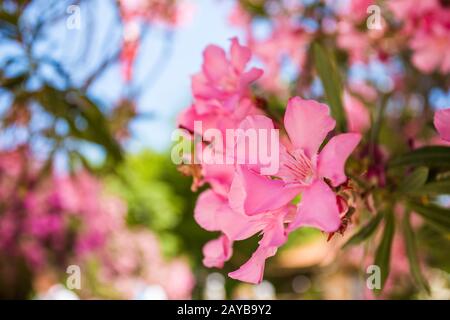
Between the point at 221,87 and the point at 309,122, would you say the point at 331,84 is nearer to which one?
the point at 221,87

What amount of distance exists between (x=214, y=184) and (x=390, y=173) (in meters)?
0.30

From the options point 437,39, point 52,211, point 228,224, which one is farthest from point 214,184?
point 52,211

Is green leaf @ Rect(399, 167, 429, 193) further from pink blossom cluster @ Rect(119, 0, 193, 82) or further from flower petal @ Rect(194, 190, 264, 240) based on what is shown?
pink blossom cluster @ Rect(119, 0, 193, 82)

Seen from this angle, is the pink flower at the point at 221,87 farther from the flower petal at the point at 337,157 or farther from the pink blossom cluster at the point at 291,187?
the flower petal at the point at 337,157

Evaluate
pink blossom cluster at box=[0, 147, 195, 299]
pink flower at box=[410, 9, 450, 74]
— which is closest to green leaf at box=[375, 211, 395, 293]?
pink flower at box=[410, 9, 450, 74]

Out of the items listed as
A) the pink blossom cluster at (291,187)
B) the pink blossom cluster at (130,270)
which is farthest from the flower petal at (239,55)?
the pink blossom cluster at (130,270)

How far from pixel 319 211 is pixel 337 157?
6 cm

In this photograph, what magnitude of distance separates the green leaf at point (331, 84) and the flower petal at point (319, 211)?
0.36m

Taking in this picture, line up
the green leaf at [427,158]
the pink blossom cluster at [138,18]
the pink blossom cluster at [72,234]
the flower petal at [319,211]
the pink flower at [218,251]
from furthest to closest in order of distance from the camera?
1. the pink blossom cluster at [72,234]
2. the pink blossom cluster at [138,18]
3. the green leaf at [427,158]
4. the pink flower at [218,251]
5. the flower petal at [319,211]

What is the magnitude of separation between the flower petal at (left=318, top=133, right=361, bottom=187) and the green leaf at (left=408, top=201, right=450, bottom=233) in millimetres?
362

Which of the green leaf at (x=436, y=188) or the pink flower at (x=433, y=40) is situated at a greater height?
the pink flower at (x=433, y=40)

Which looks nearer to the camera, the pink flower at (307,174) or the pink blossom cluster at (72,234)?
the pink flower at (307,174)

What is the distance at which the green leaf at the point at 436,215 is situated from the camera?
2.86 feet

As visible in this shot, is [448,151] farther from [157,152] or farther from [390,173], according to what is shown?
[157,152]
